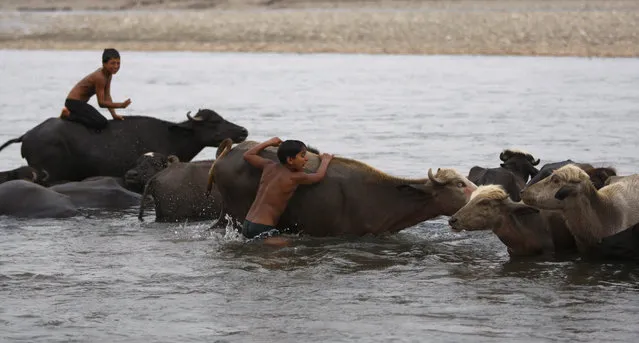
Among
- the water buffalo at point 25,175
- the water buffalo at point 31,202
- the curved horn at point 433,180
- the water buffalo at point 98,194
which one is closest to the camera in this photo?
the curved horn at point 433,180

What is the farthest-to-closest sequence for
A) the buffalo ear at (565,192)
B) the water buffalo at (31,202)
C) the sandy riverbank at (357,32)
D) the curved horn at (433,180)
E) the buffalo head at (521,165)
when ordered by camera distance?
the sandy riverbank at (357,32) < the buffalo head at (521,165) < the water buffalo at (31,202) < the curved horn at (433,180) < the buffalo ear at (565,192)

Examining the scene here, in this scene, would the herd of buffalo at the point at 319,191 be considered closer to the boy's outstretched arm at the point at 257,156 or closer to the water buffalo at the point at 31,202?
the water buffalo at the point at 31,202

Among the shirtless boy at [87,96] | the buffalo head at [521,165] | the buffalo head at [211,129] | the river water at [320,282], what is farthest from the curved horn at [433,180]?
the shirtless boy at [87,96]

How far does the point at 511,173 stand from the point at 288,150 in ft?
9.08

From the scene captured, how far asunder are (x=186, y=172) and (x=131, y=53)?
42798 mm

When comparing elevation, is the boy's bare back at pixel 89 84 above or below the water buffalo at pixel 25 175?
above

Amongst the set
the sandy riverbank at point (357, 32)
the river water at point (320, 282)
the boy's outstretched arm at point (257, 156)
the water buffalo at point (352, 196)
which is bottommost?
the river water at point (320, 282)

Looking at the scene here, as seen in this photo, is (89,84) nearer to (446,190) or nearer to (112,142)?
(112,142)

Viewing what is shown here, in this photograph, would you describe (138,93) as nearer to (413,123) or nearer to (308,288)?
(413,123)

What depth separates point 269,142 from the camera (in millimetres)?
12406

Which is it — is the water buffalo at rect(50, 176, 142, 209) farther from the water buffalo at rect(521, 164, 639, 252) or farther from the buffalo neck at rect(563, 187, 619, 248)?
the buffalo neck at rect(563, 187, 619, 248)

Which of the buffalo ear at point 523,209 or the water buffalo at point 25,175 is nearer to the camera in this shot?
the buffalo ear at point 523,209

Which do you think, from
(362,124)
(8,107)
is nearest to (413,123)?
(362,124)

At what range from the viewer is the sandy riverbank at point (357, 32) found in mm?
49906
